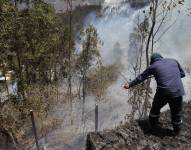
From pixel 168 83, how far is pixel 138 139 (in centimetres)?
161

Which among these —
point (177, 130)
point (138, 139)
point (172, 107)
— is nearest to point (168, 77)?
point (172, 107)

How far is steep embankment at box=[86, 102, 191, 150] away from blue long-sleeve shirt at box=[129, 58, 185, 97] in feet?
3.86

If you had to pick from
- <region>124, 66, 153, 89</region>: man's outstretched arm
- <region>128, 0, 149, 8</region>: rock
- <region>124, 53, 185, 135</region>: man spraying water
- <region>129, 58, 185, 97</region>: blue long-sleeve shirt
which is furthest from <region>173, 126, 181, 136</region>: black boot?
<region>128, 0, 149, 8</region>: rock

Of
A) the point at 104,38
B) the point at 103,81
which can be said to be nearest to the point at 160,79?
the point at 103,81

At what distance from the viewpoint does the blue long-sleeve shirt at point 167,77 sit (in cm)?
952

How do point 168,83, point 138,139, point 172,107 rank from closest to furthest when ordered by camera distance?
point 168,83 < point 172,107 < point 138,139

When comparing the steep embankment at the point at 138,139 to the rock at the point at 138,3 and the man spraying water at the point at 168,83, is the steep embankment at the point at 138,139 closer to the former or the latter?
the man spraying water at the point at 168,83

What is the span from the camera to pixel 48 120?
31812 mm

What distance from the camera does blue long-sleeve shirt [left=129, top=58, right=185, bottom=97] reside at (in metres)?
9.52

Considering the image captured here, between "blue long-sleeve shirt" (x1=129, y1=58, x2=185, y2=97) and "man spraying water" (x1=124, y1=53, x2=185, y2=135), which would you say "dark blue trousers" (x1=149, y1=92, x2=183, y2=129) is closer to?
"man spraying water" (x1=124, y1=53, x2=185, y2=135)

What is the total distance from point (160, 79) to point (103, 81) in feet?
113

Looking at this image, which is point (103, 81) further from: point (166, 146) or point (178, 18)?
point (166, 146)

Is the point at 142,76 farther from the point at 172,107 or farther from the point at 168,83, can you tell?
the point at 172,107

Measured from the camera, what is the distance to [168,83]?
9.54 m
